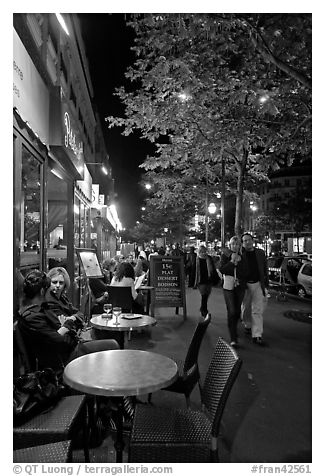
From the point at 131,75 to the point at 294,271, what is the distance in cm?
1047

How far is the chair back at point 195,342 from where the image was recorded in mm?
3449

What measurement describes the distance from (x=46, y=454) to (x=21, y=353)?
53.0 inches

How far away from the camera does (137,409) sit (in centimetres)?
297

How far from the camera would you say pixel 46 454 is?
2334 mm

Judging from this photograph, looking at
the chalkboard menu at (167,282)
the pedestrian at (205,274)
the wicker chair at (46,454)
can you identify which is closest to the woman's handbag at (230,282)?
the pedestrian at (205,274)

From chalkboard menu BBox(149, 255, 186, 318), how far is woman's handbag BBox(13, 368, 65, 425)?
6.19 m

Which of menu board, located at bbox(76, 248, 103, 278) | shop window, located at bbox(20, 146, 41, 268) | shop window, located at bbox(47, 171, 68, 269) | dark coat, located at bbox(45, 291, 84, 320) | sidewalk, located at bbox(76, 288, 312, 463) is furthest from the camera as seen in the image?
menu board, located at bbox(76, 248, 103, 278)

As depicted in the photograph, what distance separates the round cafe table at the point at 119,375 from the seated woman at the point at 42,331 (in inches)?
19.3

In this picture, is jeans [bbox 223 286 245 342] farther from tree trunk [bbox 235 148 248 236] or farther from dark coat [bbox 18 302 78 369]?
tree trunk [bbox 235 148 248 236]

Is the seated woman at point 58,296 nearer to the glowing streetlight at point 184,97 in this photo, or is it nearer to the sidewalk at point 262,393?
the sidewalk at point 262,393

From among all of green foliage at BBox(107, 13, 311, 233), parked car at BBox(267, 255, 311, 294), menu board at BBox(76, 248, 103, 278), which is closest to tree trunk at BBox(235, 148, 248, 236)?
green foliage at BBox(107, 13, 311, 233)

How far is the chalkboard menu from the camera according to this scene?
9156mm

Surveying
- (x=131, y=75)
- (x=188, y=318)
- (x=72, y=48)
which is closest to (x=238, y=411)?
(x=188, y=318)

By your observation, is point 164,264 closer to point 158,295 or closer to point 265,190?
point 158,295
